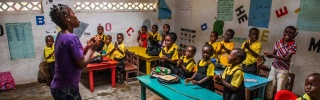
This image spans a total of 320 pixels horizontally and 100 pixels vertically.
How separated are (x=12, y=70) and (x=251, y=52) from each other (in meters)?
4.93

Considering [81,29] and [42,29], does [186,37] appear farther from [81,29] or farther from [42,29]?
[42,29]

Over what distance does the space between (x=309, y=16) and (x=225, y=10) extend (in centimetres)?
188

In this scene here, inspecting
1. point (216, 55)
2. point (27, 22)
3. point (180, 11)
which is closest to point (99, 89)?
point (27, 22)

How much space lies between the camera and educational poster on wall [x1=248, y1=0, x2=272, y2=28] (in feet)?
15.7

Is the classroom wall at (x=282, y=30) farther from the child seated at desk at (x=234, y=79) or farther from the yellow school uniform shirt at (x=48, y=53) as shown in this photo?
the yellow school uniform shirt at (x=48, y=53)

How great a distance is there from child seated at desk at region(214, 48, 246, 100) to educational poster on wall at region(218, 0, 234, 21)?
10.5 feet

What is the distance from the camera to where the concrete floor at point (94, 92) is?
4.45 meters

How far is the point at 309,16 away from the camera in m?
4.14

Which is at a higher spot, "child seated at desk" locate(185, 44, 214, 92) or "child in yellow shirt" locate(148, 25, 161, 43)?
"child in yellow shirt" locate(148, 25, 161, 43)

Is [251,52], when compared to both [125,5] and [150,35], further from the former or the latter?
[125,5]

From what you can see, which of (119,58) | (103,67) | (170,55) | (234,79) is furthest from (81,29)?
(234,79)

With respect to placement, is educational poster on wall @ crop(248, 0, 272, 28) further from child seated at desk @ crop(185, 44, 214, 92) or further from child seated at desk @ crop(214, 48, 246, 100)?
child seated at desk @ crop(214, 48, 246, 100)

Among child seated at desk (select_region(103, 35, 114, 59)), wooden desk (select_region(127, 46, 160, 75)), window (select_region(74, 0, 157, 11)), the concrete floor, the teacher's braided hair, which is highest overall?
window (select_region(74, 0, 157, 11))

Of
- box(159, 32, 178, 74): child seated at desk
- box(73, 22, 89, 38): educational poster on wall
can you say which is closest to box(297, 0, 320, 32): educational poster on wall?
box(159, 32, 178, 74): child seated at desk
